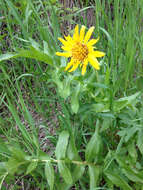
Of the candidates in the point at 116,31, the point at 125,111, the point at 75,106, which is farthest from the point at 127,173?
the point at 116,31

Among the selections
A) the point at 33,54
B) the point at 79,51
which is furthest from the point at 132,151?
the point at 33,54

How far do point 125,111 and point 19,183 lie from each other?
785 millimetres

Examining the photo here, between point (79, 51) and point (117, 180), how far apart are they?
2.12 ft

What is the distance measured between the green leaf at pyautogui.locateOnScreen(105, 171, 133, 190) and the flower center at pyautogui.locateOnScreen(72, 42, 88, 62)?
0.58 metres

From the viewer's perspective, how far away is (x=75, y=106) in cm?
106

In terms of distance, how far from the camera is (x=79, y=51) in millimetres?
1115

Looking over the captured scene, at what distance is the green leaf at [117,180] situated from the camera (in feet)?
3.49

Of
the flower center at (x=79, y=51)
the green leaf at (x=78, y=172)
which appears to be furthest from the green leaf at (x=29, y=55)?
the green leaf at (x=78, y=172)

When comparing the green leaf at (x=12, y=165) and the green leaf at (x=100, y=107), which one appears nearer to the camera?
the green leaf at (x=12, y=165)

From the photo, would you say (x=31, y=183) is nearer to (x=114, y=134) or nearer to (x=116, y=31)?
(x=114, y=134)

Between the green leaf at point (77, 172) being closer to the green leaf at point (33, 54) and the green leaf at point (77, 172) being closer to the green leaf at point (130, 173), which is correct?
the green leaf at point (130, 173)

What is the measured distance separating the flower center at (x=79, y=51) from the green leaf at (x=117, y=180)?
1.89 ft

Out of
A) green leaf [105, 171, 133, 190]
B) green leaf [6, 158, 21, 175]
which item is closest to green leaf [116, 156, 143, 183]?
green leaf [105, 171, 133, 190]

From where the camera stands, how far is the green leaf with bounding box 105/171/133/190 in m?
1.06
